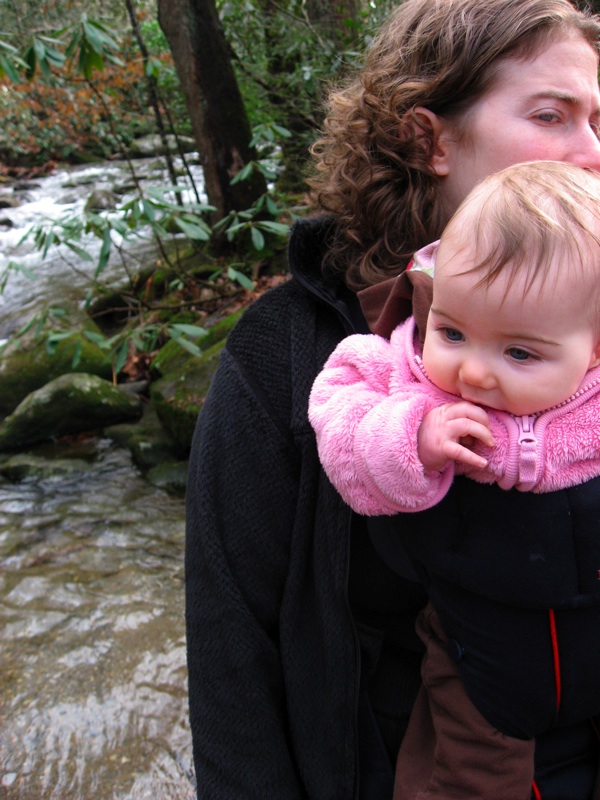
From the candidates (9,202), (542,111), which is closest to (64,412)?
(542,111)

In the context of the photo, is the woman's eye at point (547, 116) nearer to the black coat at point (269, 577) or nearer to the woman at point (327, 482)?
the woman at point (327, 482)

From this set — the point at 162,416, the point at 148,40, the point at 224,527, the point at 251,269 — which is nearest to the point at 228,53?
the point at 251,269

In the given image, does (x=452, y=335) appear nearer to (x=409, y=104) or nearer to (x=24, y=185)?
(x=409, y=104)

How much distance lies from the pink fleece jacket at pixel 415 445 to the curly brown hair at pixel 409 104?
381 millimetres

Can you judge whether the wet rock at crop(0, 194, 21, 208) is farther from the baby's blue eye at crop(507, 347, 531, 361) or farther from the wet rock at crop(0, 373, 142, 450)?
the baby's blue eye at crop(507, 347, 531, 361)

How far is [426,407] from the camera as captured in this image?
1039 millimetres

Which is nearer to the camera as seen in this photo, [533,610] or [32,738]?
[533,610]

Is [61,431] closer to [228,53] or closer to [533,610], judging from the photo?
[228,53]

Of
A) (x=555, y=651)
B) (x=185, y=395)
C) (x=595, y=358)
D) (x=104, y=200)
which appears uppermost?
(x=595, y=358)

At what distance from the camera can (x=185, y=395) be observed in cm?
476

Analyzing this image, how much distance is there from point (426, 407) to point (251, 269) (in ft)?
17.8

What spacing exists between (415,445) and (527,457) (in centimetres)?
16

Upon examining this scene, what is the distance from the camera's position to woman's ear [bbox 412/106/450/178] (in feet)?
4.51

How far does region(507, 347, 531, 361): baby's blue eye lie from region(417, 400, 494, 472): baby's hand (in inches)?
3.5
